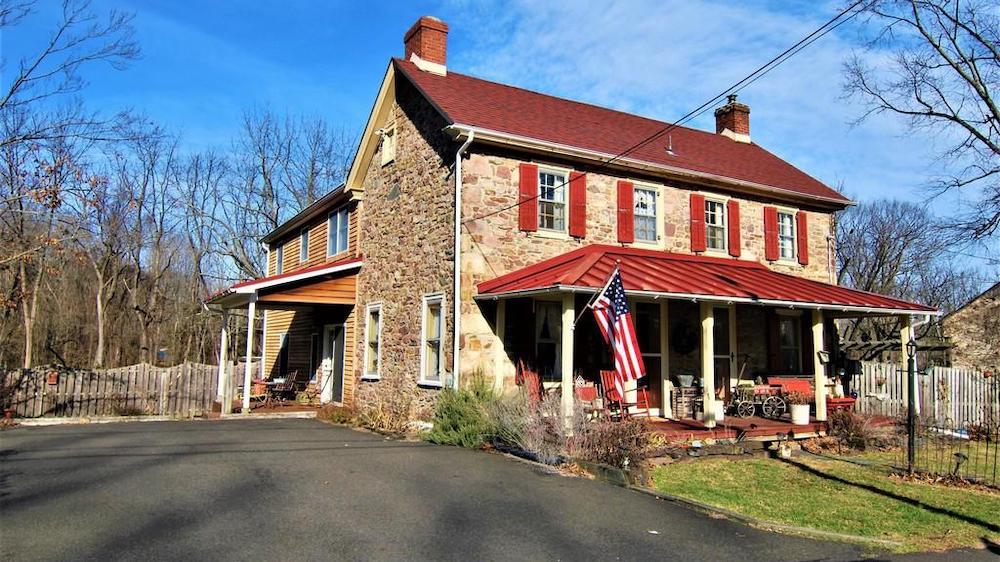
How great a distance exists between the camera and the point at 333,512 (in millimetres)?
7203

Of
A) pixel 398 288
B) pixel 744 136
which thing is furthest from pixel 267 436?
pixel 744 136

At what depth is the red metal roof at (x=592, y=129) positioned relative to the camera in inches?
572

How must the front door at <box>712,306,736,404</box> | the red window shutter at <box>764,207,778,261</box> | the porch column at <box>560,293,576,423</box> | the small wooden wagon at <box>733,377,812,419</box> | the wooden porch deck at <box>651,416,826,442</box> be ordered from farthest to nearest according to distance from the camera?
the red window shutter at <box>764,207,778,261</box>
the front door at <box>712,306,736,404</box>
the small wooden wagon at <box>733,377,812,419</box>
the wooden porch deck at <box>651,416,826,442</box>
the porch column at <box>560,293,576,423</box>

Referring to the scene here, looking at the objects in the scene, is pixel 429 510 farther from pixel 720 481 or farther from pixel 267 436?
pixel 267 436

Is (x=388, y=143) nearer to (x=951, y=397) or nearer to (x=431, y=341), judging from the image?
(x=431, y=341)

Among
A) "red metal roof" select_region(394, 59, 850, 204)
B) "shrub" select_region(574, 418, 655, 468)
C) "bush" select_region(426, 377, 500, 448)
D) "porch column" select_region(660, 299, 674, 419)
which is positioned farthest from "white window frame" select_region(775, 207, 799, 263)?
"shrub" select_region(574, 418, 655, 468)

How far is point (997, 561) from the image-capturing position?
20.1 feet

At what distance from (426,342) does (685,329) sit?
553 centimetres

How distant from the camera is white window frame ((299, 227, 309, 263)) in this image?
2206cm

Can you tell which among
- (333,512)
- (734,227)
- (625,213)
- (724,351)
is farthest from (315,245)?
(333,512)

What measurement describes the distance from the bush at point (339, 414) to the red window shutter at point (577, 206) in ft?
21.1

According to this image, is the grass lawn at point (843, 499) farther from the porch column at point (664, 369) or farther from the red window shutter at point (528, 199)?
the red window shutter at point (528, 199)

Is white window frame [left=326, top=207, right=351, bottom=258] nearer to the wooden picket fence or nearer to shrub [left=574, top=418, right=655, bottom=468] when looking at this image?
the wooden picket fence

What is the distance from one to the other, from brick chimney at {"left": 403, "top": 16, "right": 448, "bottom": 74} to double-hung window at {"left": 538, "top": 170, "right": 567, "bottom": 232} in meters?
4.47
